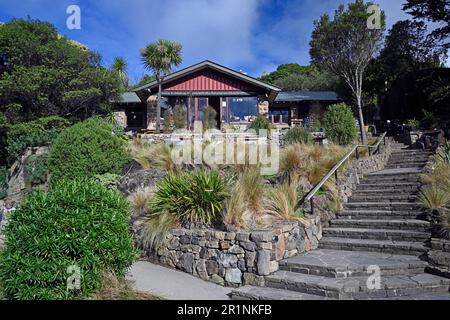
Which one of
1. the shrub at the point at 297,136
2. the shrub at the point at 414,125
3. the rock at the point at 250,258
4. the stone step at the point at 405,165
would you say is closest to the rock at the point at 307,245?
the rock at the point at 250,258

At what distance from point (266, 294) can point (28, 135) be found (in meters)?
16.3

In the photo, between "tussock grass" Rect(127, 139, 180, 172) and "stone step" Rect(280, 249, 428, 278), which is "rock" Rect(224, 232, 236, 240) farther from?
"tussock grass" Rect(127, 139, 180, 172)

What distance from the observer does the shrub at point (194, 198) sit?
24.1ft

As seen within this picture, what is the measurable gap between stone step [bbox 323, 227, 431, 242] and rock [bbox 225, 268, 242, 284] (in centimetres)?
269

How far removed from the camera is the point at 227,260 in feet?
22.1

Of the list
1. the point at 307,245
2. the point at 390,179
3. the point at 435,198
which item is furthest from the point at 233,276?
the point at 390,179

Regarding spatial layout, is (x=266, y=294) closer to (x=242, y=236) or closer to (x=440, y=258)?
(x=242, y=236)

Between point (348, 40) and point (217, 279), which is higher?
point (348, 40)

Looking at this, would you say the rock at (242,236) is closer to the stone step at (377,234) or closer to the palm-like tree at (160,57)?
the stone step at (377,234)

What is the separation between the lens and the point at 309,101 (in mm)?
26547
